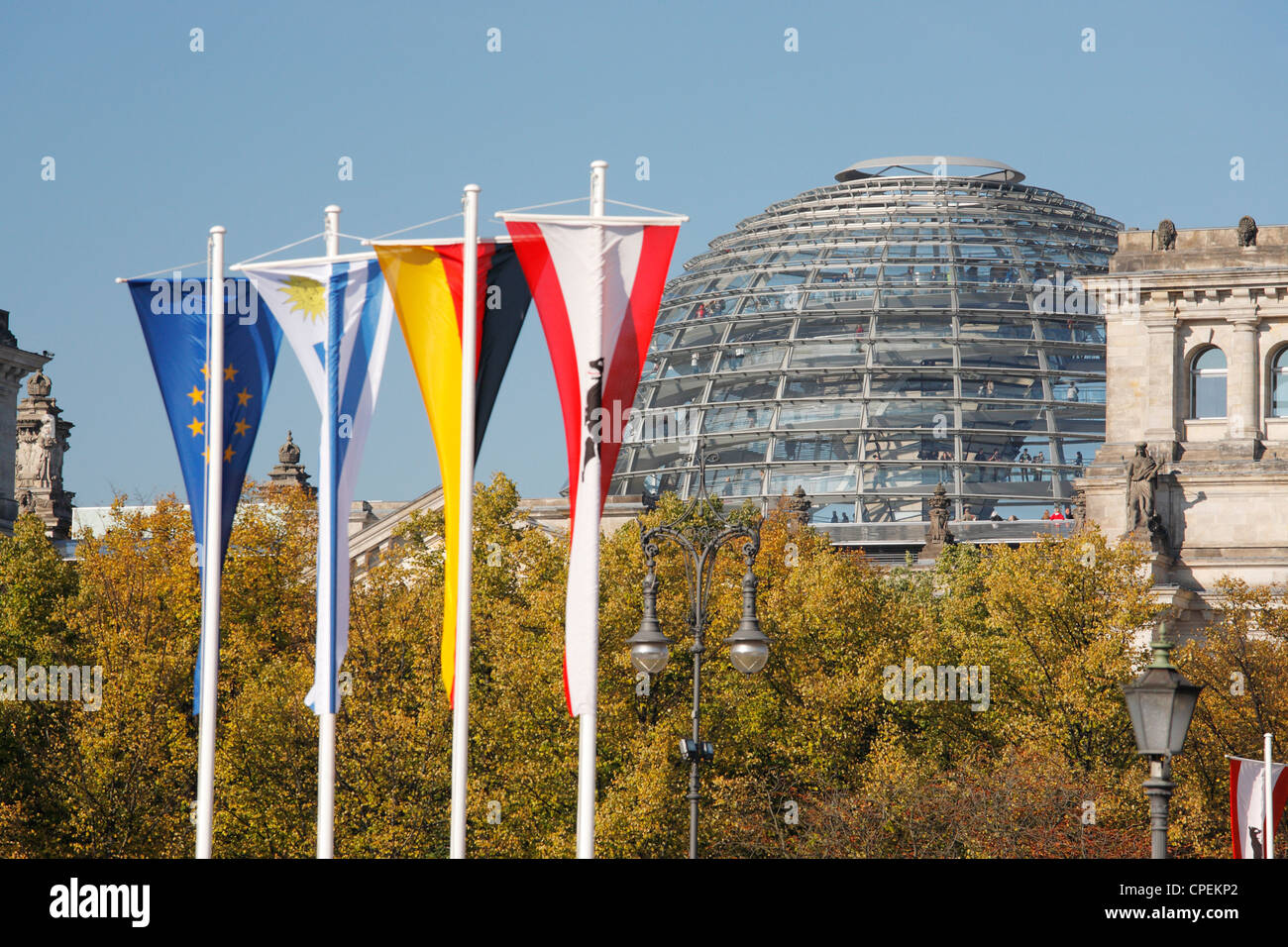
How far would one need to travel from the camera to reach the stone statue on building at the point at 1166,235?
60688 mm

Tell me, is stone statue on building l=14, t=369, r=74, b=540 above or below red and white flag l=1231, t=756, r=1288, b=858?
above

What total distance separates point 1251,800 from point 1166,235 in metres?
33.5

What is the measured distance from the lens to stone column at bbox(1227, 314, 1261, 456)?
60.4m

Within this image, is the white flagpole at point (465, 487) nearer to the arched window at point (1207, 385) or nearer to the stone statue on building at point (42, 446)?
the arched window at point (1207, 385)

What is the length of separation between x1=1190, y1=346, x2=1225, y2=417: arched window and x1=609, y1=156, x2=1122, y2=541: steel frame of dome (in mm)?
38512

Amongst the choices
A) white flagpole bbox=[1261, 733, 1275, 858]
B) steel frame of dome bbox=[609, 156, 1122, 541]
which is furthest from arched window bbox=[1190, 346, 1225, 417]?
steel frame of dome bbox=[609, 156, 1122, 541]

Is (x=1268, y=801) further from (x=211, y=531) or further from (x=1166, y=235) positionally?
(x=1166, y=235)

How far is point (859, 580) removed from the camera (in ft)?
173

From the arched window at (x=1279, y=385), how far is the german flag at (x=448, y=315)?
40229 mm

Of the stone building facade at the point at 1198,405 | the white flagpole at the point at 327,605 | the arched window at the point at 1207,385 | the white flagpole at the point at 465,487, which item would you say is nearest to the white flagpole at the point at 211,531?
the white flagpole at the point at 327,605

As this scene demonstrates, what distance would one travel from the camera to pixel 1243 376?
6053cm

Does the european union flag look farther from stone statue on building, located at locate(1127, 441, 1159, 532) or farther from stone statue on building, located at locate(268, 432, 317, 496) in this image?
stone statue on building, located at locate(268, 432, 317, 496)
